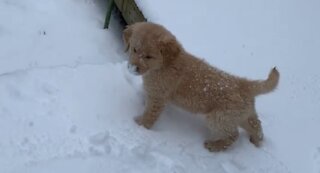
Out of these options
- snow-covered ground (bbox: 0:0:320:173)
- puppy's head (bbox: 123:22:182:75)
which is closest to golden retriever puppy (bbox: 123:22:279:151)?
puppy's head (bbox: 123:22:182:75)

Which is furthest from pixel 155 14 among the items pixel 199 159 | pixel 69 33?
pixel 199 159

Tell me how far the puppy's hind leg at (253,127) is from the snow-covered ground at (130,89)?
2.9 inches

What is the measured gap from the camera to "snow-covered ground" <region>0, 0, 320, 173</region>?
3314 millimetres

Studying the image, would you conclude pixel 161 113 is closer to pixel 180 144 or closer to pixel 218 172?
pixel 180 144

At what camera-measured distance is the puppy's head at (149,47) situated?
324 centimetres

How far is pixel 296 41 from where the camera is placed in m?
5.03

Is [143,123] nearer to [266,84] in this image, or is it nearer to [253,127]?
[253,127]

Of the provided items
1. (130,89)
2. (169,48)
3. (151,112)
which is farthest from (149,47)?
(130,89)

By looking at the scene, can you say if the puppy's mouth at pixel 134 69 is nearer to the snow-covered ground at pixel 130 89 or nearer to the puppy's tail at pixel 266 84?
the snow-covered ground at pixel 130 89

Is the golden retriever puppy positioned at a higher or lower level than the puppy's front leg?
higher

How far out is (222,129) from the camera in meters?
3.46

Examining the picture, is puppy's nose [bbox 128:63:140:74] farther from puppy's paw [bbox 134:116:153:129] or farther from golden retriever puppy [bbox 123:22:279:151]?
puppy's paw [bbox 134:116:153:129]

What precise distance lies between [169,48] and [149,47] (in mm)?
164

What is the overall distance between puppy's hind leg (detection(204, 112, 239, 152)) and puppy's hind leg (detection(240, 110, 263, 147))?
110mm
